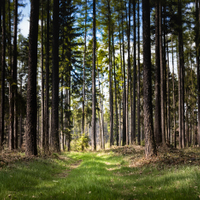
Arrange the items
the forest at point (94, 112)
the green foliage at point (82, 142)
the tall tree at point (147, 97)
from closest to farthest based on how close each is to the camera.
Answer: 1. the forest at point (94, 112)
2. the tall tree at point (147, 97)
3. the green foliage at point (82, 142)

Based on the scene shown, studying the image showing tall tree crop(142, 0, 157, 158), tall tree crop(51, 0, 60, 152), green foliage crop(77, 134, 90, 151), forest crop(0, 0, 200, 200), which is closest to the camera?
forest crop(0, 0, 200, 200)

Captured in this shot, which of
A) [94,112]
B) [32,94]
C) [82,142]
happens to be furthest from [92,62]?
[32,94]

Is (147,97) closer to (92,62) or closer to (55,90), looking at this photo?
(55,90)

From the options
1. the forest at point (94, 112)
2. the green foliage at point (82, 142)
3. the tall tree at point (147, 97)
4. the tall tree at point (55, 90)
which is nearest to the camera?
the forest at point (94, 112)

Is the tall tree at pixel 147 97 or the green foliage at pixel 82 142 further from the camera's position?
the green foliage at pixel 82 142

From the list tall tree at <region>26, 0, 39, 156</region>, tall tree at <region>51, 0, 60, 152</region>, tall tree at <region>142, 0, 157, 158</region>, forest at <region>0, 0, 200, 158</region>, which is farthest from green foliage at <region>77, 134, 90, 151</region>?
tall tree at <region>142, 0, 157, 158</region>

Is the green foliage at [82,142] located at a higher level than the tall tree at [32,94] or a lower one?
lower

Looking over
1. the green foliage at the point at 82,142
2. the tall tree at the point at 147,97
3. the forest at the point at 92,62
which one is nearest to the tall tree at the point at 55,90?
the forest at the point at 92,62

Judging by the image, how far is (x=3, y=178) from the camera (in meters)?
5.26

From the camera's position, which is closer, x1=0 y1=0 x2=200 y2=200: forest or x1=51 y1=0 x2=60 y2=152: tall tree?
x1=0 y1=0 x2=200 y2=200: forest

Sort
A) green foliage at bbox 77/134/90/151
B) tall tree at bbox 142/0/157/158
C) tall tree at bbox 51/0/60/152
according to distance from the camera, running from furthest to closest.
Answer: green foliage at bbox 77/134/90/151, tall tree at bbox 51/0/60/152, tall tree at bbox 142/0/157/158

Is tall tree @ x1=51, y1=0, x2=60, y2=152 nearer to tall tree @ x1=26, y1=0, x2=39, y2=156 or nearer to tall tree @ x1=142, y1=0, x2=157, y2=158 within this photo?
tall tree @ x1=26, y1=0, x2=39, y2=156

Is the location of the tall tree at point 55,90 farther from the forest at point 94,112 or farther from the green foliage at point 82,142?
the green foliage at point 82,142

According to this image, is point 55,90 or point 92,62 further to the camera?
point 92,62
